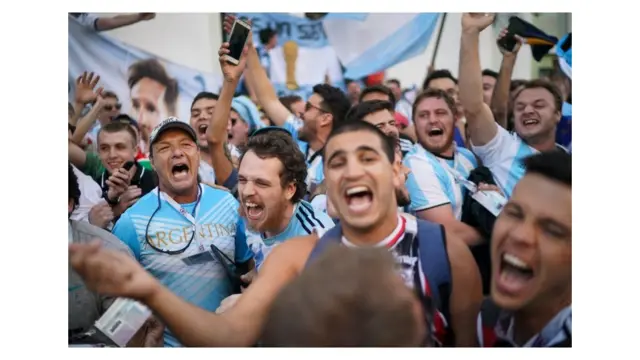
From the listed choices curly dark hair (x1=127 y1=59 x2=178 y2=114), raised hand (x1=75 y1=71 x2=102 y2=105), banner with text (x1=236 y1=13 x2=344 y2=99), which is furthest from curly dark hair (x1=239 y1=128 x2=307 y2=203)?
raised hand (x1=75 y1=71 x2=102 y2=105)

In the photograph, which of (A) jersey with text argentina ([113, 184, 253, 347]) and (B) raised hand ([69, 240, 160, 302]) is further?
(A) jersey with text argentina ([113, 184, 253, 347])

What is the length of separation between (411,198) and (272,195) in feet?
2.48

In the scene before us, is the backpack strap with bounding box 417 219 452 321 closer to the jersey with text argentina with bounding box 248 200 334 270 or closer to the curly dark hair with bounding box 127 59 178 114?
the jersey with text argentina with bounding box 248 200 334 270

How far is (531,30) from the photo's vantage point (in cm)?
459

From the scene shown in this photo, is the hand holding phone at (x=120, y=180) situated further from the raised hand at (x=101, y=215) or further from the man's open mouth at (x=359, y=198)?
the man's open mouth at (x=359, y=198)

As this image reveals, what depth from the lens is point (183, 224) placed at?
4.57 metres

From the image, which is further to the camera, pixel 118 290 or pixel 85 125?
pixel 85 125

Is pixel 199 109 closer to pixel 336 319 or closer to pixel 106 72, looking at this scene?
pixel 106 72

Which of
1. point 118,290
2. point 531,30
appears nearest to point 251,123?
point 118,290

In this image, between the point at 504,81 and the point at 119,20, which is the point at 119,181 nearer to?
the point at 119,20

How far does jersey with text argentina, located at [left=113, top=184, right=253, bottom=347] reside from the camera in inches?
178

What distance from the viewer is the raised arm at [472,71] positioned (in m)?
4.49

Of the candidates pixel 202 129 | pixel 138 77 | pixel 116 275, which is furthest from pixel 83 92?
pixel 116 275
